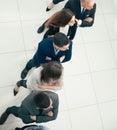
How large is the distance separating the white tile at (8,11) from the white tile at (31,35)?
7.1 inches

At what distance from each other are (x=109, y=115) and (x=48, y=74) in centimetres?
143

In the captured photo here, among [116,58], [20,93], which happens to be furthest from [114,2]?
[20,93]

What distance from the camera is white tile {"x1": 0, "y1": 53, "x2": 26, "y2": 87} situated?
3.05 metres

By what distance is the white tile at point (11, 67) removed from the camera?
305 cm

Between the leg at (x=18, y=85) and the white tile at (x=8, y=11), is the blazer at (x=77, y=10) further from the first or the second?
the leg at (x=18, y=85)

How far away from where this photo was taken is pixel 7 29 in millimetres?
3279

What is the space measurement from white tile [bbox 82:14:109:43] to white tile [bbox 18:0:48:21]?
0.68 metres

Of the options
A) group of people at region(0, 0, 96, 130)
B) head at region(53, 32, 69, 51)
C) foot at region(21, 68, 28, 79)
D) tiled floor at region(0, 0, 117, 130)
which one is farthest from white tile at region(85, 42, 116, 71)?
head at region(53, 32, 69, 51)

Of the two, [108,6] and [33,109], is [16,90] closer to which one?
[33,109]

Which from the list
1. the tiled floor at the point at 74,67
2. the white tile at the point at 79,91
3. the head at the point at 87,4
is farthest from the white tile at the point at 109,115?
the head at the point at 87,4

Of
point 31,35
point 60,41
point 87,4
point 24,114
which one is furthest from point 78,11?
point 24,114

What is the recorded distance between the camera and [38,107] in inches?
91.3

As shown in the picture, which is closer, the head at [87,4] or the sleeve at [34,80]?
the sleeve at [34,80]

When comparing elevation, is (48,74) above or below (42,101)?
above
